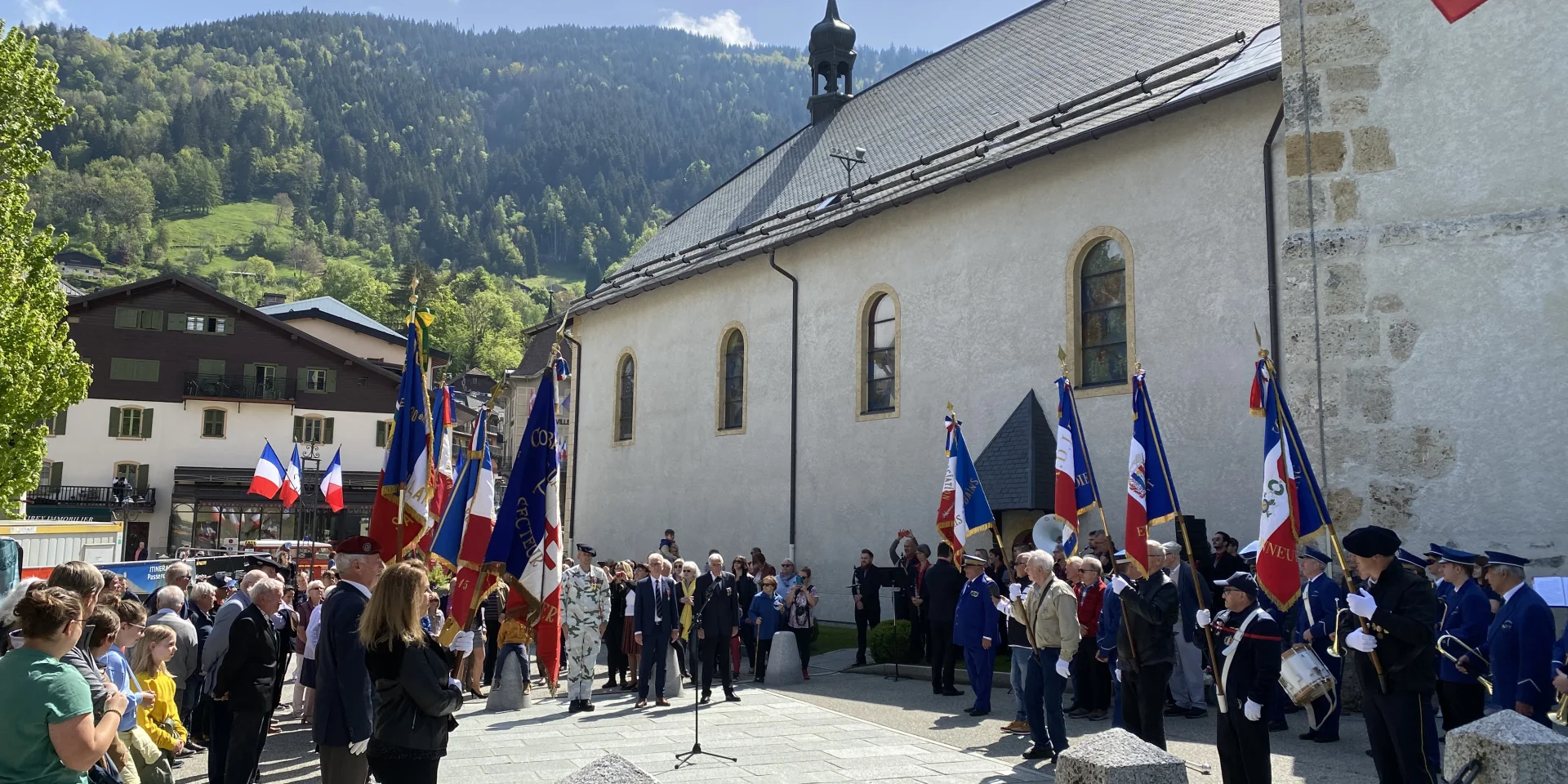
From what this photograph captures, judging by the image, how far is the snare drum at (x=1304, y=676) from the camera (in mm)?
7312

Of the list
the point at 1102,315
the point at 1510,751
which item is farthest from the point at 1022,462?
the point at 1510,751

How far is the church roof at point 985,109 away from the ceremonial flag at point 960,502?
6.14 metres

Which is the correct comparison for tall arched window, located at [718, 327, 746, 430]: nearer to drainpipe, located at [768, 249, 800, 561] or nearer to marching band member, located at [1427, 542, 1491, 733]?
drainpipe, located at [768, 249, 800, 561]

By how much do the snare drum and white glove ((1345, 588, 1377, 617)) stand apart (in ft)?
1.84

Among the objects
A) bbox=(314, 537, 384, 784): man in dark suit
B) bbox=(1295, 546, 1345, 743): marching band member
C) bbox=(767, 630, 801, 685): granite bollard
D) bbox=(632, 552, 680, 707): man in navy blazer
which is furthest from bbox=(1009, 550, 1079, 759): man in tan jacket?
bbox=(314, 537, 384, 784): man in dark suit

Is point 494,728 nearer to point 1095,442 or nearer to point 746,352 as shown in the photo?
point 1095,442

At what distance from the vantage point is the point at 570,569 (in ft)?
45.5

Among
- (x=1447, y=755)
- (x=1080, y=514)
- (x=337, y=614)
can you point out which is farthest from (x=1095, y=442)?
(x=337, y=614)

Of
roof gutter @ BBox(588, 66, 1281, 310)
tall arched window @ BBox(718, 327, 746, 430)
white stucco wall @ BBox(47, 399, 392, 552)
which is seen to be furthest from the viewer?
white stucco wall @ BBox(47, 399, 392, 552)

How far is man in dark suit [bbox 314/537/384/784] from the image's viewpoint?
6.03 m

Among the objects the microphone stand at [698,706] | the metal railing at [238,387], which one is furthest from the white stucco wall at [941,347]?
the metal railing at [238,387]

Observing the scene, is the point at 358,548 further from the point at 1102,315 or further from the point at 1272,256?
the point at 1102,315

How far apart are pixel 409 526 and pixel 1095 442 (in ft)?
38.4

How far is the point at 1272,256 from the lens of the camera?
1592 cm
